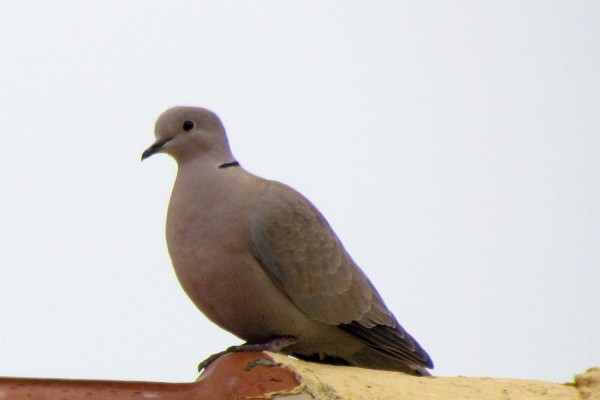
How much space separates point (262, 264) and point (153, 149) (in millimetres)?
554

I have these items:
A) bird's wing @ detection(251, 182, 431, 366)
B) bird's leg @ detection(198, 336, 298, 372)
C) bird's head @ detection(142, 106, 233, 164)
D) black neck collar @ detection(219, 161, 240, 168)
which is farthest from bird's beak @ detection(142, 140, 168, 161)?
bird's leg @ detection(198, 336, 298, 372)

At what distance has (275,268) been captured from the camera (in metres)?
3.18

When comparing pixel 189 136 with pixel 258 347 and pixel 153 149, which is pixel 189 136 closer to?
pixel 153 149

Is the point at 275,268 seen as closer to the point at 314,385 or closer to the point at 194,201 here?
the point at 194,201

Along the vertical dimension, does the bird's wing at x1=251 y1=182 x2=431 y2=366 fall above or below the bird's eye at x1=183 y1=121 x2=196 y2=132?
below

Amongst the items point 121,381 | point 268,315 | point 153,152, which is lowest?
point 121,381

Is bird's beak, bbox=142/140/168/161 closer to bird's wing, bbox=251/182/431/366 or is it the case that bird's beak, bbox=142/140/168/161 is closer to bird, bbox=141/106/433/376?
bird, bbox=141/106/433/376

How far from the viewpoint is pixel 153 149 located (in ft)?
11.0

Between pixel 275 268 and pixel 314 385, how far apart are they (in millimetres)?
528

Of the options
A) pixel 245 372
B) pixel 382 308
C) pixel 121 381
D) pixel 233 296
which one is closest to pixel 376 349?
pixel 382 308

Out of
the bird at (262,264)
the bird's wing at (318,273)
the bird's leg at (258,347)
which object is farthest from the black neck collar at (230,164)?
the bird's leg at (258,347)

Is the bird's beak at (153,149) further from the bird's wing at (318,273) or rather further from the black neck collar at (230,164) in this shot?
the bird's wing at (318,273)

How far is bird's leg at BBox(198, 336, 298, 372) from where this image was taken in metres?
3.01

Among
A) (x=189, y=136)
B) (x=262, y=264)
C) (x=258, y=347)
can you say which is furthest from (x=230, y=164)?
(x=258, y=347)
